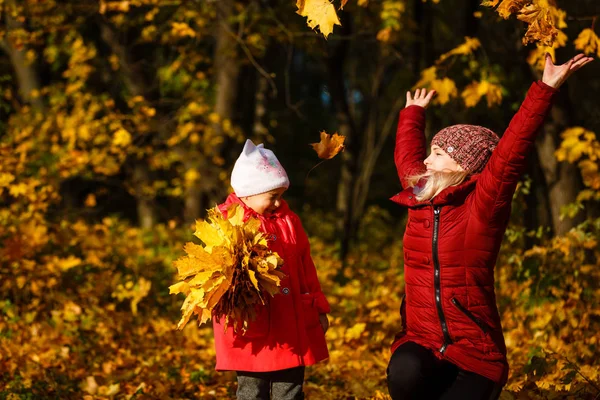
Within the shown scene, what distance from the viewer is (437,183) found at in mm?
3572

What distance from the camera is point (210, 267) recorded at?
356cm

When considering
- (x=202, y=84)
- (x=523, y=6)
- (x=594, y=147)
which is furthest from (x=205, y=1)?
(x=523, y=6)

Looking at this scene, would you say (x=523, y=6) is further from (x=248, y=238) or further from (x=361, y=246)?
(x=361, y=246)

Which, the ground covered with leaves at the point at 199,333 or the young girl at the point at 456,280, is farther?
the ground covered with leaves at the point at 199,333

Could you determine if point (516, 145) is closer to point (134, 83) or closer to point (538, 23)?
point (538, 23)

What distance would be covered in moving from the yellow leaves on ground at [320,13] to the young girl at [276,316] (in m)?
0.75

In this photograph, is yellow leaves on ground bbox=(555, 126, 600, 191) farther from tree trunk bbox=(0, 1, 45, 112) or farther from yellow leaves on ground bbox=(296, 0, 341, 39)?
tree trunk bbox=(0, 1, 45, 112)

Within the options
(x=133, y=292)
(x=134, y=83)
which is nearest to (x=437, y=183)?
(x=133, y=292)

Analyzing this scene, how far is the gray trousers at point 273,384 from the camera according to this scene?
3875mm

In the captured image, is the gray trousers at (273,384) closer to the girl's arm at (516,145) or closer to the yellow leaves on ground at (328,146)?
the yellow leaves on ground at (328,146)

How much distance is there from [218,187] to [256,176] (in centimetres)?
692

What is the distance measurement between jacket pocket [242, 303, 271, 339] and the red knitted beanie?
115 centimetres

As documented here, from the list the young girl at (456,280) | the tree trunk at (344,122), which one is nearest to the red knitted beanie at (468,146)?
the young girl at (456,280)

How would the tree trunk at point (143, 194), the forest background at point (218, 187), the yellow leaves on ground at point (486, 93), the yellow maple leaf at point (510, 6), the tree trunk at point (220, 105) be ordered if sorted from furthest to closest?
the tree trunk at point (143, 194)
the tree trunk at point (220, 105)
the yellow leaves on ground at point (486, 93)
the forest background at point (218, 187)
the yellow maple leaf at point (510, 6)
